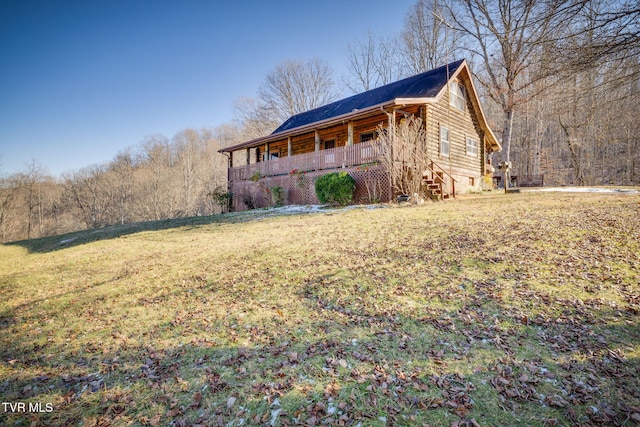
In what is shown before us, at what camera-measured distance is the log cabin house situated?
13102 millimetres

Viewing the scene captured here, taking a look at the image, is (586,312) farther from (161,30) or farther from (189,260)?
(161,30)

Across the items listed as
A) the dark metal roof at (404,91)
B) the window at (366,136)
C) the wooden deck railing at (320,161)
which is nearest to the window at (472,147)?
the dark metal roof at (404,91)

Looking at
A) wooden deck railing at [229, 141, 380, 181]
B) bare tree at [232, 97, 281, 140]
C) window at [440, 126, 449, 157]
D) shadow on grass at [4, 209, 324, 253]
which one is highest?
bare tree at [232, 97, 281, 140]

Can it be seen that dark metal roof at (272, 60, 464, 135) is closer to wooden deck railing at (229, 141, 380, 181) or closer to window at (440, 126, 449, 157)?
window at (440, 126, 449, 157)

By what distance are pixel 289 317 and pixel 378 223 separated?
5.13 meters

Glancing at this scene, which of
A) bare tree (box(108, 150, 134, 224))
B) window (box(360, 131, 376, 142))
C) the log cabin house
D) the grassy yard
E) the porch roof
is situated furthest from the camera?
bare tree (box(108, 150, 134, 224))

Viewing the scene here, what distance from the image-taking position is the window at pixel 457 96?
53.2 feet

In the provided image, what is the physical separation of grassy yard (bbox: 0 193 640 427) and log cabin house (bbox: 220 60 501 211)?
6.66 m

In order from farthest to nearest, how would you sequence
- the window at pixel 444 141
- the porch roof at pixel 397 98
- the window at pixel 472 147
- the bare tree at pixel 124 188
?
1. the bare tree at pixel 124 188
2. the window at pixel 472 147
3. the window at pixel 444 141
4. the porch roof at pixel 397 98

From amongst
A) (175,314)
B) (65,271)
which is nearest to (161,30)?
(65,271)

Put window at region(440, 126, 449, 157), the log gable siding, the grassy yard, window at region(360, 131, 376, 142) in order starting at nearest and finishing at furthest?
the grassy yard, the log gable siding, window at region(440, 126, 449, 157), window at region(360, 131, 376, 142)

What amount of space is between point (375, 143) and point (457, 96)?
8.03 m

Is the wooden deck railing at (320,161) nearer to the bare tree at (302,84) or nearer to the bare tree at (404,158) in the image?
the bare tree at (404,158)

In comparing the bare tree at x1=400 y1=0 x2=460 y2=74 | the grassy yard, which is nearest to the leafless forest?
the bare tree at x1=400 y1=0 x2=460 y2=74
